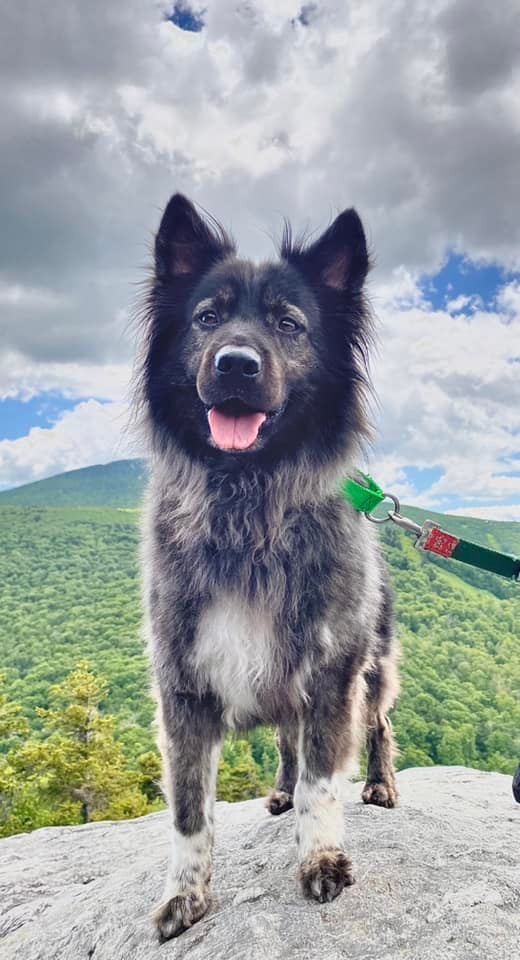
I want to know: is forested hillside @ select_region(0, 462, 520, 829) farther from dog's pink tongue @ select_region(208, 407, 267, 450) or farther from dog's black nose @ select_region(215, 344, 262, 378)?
dog's black nose @ select_region(215, 344, 262, 378)

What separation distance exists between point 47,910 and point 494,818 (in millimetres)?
3417

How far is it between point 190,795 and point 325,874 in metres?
0.88

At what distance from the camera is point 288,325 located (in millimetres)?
4293

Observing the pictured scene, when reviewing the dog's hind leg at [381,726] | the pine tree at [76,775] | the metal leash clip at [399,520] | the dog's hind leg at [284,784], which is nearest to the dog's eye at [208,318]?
the metal leash clip at [399,520]

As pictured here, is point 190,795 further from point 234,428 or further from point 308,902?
point 234,428

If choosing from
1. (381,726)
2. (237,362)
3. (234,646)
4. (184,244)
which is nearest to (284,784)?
(381,726)

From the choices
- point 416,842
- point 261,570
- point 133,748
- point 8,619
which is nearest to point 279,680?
point 261,570

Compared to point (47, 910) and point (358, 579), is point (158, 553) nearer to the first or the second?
point (358, 579)

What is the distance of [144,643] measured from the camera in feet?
15.1

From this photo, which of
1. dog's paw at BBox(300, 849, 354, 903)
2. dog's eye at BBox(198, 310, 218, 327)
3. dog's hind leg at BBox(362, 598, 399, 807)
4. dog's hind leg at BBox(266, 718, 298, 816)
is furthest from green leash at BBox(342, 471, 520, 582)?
dog's hind leg at BBox(266, 718, 298, 816)

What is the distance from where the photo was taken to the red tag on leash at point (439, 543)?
420 centimetres

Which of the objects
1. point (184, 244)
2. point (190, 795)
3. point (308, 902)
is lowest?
point (308, 902)

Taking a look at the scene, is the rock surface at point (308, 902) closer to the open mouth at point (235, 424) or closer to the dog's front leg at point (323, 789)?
the dog's front leg at point (323, 789)

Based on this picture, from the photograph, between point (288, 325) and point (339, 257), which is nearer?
point (288, 325)
